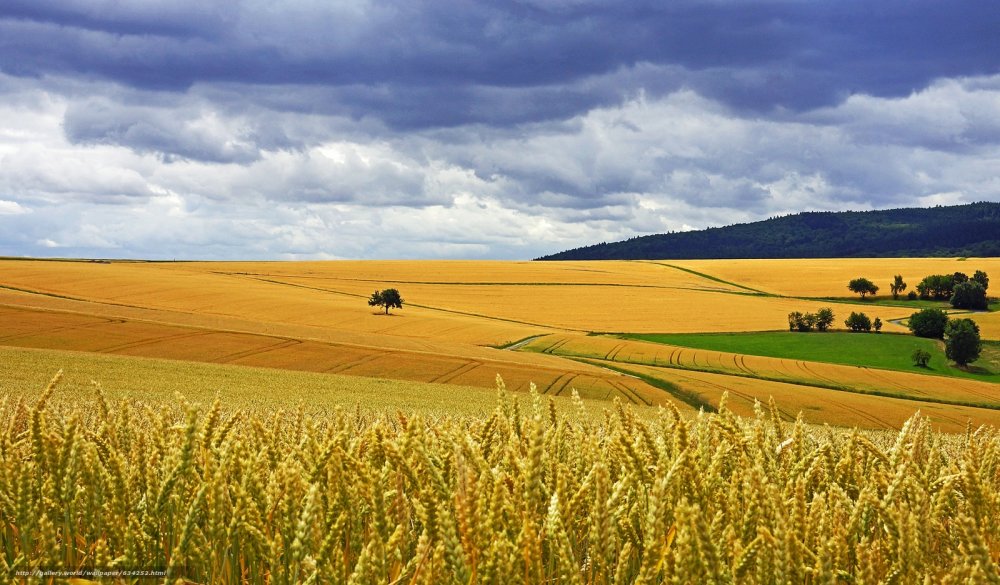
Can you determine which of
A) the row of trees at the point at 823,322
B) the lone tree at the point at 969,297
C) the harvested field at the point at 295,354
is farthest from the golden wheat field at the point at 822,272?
the harvested field at the point at 295,354

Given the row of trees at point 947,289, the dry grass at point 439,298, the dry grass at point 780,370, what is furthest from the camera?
the row of trees at point 947,289

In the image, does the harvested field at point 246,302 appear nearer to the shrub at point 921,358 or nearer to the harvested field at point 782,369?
the harvested field at point 782,369

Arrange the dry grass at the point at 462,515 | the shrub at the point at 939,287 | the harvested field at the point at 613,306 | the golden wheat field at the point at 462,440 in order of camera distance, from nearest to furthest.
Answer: the dry grass at the point at 462,515, the golden wheat field at the point at 462,440, the harvested field at the point at 613,306, the shrub at the point at 939,287

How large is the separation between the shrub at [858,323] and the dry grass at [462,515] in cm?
9826

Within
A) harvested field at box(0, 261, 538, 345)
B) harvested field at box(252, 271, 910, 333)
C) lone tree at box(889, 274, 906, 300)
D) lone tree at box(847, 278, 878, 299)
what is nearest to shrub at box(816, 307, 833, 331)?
harvested field at box(252, 271, 910, 333)

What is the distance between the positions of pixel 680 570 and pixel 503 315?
93.9m

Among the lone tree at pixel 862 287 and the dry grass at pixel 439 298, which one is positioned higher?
the lone tree at pixel 862 287

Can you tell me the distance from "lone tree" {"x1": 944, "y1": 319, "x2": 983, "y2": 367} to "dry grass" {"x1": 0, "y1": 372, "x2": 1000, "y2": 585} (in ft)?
282

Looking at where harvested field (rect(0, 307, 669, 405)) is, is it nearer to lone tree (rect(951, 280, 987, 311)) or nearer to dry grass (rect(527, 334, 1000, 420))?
dry grass (rect(527, 334, 1000, 420))

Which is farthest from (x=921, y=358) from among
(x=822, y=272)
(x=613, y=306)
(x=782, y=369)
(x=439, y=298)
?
(x=822, y=272)

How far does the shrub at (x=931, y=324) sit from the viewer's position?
288ft

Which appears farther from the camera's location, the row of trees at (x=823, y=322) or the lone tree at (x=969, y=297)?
the lone tree at (x=969, y=297)

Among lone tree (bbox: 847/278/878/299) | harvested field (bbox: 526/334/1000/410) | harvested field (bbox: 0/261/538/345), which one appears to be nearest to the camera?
harvested field (bbox: 526/334/1000/410)

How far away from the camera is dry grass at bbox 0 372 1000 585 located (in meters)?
2.07
